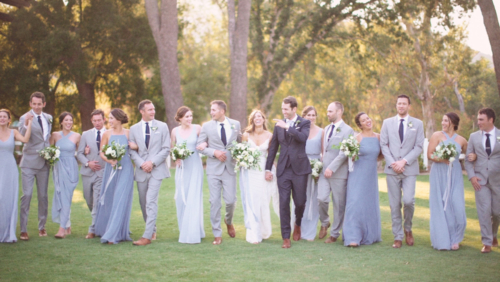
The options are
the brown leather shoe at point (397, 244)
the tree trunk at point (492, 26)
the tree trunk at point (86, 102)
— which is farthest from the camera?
the tree trunk at point (86, 102)

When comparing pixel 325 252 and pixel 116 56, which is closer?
pixel 325 252

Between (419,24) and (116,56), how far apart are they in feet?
62.4

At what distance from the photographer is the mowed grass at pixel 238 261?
6336 millimetres

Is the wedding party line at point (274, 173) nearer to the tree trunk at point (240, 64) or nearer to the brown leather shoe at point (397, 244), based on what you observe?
the brown leather shoe at point (397, 244)

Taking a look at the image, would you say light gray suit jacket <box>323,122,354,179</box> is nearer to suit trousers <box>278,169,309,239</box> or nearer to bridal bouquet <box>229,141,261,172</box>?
suit trousers <box>278,169,309,239</box>

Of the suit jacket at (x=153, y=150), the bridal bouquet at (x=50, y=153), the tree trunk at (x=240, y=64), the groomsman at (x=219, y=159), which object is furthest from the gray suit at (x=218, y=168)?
the tree trunk at (x=240, y=64)

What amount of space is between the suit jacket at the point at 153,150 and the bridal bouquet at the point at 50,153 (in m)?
1.39

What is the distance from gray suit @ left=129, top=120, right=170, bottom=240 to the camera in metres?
8.34

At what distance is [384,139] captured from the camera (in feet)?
27.3

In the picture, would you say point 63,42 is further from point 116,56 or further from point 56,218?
point 56,218

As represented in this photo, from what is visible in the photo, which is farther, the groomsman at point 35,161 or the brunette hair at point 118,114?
the groomsman at point 35,161

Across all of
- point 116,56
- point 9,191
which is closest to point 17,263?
point 9,191

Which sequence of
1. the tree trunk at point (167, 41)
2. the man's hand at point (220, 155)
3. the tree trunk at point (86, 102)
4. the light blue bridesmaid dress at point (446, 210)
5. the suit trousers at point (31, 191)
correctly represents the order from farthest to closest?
1. the tree trunk at point (86, 102)
2. the tree trunk at point (167, 41)
3. the suit trousers at point (31, 191)
4. the man's hand at point (220, 155)
5. the light blue bridesmaid dress at point (446, 210)

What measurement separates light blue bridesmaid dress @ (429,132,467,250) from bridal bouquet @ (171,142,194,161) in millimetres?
4152
